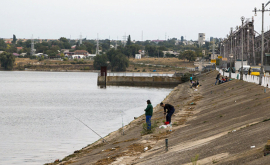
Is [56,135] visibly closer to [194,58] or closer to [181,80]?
[181,80]

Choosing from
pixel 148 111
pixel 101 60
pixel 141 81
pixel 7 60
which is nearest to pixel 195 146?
pixel 148 111

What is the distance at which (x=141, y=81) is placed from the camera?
9062cm

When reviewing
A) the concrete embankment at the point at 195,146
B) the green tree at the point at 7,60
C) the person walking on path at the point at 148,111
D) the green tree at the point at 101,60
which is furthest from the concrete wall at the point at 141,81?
the green tree at the point at 7,60

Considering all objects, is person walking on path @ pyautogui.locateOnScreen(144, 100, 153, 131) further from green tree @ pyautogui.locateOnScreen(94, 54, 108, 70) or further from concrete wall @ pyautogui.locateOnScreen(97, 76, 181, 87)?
green tree @ pyautogui.locateOnScreen(94, 54, 108, 70)

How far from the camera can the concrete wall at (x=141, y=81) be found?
88.7 metres

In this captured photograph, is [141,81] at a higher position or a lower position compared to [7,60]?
lower

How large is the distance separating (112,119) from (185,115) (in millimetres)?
9850

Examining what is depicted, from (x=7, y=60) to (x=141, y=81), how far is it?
107 meters

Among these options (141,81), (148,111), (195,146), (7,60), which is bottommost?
(141,81)

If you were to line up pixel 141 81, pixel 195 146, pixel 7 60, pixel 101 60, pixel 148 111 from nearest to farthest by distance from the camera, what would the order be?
pixel 195 146
pixel 148 111
pixel 141 81
pixel 101 60
pixel 7 60

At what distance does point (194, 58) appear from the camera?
600 feet

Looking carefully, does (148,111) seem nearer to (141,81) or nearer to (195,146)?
(195,146)

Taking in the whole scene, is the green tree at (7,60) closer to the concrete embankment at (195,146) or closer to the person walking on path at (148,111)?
the concrete embankment at (195,146)

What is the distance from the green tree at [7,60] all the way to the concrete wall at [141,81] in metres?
97.3
